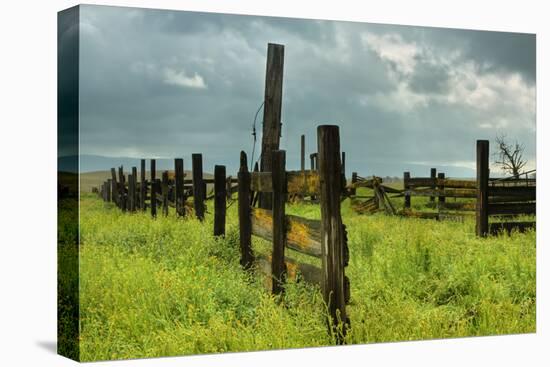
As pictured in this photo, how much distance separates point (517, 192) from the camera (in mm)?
9688

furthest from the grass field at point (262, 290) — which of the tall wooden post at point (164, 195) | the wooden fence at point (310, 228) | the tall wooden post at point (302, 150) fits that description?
the tall wooden post at point (164, 195)

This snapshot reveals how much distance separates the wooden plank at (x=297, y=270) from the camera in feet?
21.9

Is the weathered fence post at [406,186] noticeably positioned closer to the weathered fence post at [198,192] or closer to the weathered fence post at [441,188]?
the weathered fence post at [441,188]

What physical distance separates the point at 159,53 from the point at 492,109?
3.83m

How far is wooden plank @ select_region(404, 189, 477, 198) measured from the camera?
10.6 metres

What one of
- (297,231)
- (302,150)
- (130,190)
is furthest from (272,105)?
(130,190)

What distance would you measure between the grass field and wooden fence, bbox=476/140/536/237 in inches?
19.4

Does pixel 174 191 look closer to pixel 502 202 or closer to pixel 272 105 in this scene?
pixel 272 105

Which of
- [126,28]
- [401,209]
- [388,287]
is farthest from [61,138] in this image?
[401,209]

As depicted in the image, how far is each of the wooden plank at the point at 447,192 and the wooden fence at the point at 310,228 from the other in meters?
3.10

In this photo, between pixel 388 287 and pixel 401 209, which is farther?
pixel 401 209

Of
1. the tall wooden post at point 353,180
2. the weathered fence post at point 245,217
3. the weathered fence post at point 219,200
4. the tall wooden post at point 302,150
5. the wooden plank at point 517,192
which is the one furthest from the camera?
the wooden plank at point 517,192

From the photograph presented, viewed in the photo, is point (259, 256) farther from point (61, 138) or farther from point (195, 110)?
point (61, 138)

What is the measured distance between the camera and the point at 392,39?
7.82 m
